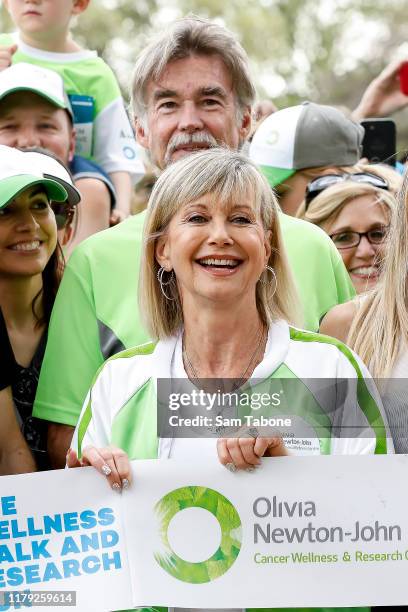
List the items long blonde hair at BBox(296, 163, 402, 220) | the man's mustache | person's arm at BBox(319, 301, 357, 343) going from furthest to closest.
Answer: long blonde hair at BBox(296, 163, 402, 220) < the man's mustache < person's arm at BBox(319, 301, 357, 343)

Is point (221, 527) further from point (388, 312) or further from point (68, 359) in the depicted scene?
point (68, 359)

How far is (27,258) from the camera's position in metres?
4.30

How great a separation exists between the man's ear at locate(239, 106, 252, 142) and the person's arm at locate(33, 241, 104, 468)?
0.86 m

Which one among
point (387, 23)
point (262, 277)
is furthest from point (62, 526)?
point (387, 23)

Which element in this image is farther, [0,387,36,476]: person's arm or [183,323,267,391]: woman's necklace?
[0,387,36,476]: person's arm

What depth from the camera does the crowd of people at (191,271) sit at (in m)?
3.51

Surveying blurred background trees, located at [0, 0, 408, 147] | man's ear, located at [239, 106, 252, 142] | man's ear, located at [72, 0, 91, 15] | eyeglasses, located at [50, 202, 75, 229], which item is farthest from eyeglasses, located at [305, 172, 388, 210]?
blurred background trees, located at [0, 0, 408, 147]

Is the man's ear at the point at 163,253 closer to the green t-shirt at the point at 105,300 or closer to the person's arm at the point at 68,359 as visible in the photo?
the green t-shirt at the point at 105,300

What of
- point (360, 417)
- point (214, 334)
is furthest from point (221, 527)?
point (214, 334)

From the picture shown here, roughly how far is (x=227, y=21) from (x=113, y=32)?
11.1 feet

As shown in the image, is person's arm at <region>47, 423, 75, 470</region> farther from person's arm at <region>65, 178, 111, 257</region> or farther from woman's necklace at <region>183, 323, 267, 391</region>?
person's arm at <region>65, 178, 111, 257</region>

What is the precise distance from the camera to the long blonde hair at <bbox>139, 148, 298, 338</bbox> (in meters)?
3.72

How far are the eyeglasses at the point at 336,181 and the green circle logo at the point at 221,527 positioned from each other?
228 cm

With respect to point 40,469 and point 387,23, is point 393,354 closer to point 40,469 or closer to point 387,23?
point 40,469
